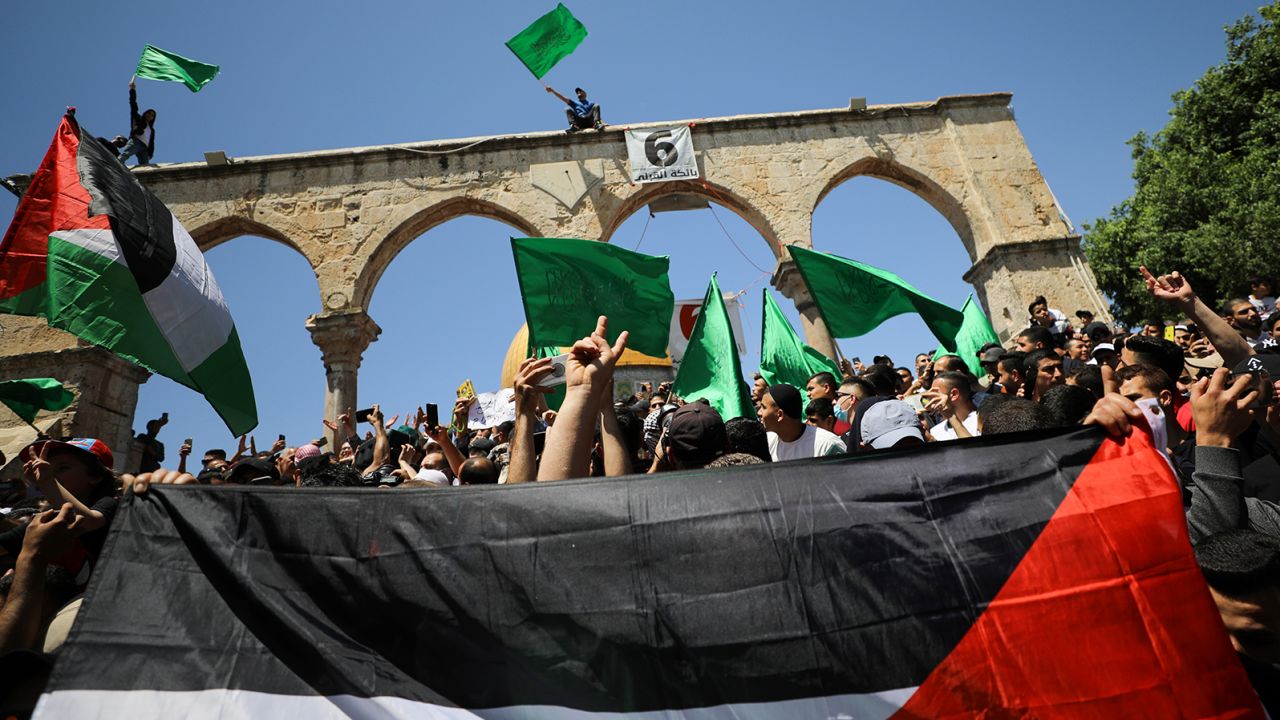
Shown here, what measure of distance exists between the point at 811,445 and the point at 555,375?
6.18 feet

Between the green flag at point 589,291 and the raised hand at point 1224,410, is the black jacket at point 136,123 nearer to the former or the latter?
the green flag at point 589,291

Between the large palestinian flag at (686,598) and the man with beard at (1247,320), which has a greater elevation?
the man with beard at (1247,320)

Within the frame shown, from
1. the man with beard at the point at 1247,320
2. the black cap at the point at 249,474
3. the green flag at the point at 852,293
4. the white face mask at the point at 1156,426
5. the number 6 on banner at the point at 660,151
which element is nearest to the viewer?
the white face mask at the point at 1156,426

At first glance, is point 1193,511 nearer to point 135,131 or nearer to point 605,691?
point 605,691

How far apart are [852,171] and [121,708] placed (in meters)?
13.9

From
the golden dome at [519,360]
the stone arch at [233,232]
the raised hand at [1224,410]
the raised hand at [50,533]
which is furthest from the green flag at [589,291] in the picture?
the golden dome at [519,360]

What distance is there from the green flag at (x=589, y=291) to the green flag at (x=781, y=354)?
2.05m

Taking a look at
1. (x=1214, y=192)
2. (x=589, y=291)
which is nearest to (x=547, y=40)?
(x=589, y=291)

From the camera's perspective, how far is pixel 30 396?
23.2 ft

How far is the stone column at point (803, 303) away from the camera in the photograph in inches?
469

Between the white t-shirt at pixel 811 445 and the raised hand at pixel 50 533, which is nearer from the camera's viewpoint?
the raised hand at pixel 50 533

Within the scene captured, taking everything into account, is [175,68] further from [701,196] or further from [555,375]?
[555,375]

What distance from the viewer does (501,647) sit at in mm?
1959

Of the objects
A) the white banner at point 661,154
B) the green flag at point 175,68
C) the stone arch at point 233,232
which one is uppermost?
the green flag at point 175,68
